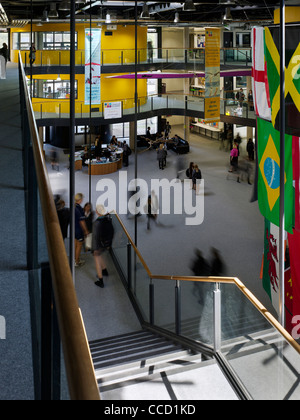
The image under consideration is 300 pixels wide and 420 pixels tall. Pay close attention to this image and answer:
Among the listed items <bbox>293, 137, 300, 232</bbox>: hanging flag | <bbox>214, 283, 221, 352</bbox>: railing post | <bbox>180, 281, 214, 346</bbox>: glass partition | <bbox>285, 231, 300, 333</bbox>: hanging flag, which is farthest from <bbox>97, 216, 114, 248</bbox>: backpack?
<bbox>214, 283, 221, 352</bbox>: railing post

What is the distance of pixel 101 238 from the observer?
393 inches

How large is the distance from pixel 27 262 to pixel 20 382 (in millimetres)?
972

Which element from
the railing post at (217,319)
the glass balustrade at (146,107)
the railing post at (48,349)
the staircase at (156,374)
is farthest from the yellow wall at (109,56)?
the railing post at (48,349)

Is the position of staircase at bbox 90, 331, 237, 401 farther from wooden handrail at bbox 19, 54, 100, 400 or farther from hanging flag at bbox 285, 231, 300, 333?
wooden handrail at bbox 19, 54, 100, 400

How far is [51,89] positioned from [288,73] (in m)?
19.3

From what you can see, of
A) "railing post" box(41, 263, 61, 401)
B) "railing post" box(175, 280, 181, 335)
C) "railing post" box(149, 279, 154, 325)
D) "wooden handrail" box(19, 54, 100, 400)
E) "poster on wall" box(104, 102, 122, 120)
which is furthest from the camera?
"poster on wall" box(104, 102, 122, 120)

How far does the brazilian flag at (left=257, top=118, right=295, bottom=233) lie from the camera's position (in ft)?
24.0

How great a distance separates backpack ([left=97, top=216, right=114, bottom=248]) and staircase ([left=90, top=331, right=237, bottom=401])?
9.94 feet

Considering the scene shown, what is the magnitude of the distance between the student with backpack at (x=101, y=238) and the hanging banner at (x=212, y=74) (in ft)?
26.5

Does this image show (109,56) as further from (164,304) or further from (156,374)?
(156,374)

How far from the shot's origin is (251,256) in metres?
12.4

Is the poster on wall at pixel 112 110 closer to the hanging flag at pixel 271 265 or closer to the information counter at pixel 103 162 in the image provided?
the information counter at pixel 103 162

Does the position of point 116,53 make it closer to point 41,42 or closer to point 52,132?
point 41,42

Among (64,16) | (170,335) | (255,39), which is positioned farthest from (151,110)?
(170,335)
